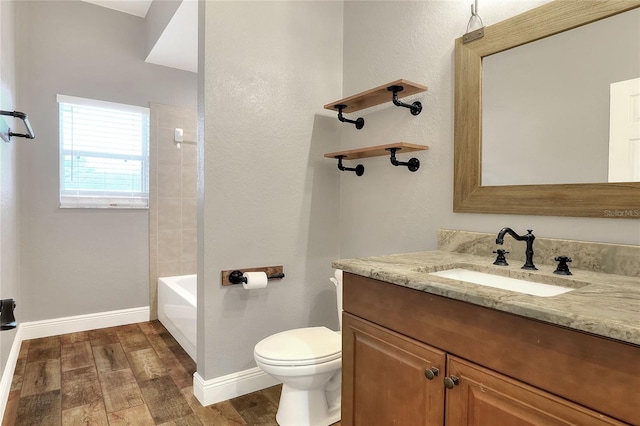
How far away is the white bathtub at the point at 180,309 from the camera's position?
2.43m

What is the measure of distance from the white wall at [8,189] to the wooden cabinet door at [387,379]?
6.03 ft

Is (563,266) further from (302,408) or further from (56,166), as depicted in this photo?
(56,166)

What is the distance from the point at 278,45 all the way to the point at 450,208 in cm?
140

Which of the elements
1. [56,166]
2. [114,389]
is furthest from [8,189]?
[114,389]

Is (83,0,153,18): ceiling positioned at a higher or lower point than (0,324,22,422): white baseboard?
higher

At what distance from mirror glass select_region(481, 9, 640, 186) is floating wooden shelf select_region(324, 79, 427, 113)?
1.06ft

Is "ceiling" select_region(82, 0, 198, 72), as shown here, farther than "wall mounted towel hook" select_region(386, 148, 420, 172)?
Yes

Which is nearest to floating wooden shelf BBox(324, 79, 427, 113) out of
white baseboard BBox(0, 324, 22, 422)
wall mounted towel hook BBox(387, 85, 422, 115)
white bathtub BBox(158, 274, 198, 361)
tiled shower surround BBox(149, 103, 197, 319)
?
wall mounted towel hook BBox(387, 85, 422, 115)

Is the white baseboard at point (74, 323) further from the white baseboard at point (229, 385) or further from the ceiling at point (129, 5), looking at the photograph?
the ceiling at point (129, 5)

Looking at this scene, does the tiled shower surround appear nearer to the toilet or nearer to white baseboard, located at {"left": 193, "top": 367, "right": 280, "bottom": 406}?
white baseboard, located at {"left": 193, "top": 367, "right": 280, "bottom": 406}

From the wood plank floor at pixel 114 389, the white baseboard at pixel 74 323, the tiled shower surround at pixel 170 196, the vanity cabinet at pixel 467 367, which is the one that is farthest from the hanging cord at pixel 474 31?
the white baseboard at pixel 74 323

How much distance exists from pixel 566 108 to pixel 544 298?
0.83 m

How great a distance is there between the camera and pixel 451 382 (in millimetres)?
944

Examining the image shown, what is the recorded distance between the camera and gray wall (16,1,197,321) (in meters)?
2.74
